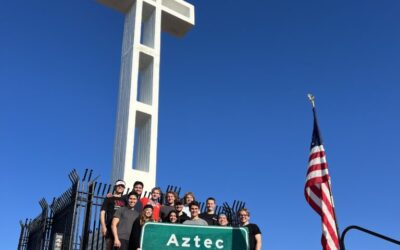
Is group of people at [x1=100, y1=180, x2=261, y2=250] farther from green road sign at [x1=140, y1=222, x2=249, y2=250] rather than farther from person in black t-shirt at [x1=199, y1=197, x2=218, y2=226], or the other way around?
green road sign at [x1=140, y1=222, x2=249, y2=250]

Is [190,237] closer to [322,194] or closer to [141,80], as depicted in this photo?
[322,194]

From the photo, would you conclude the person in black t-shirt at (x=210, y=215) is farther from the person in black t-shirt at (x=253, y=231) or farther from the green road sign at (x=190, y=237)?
the green road sign at (x=190, y=237)

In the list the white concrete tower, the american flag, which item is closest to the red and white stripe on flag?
the american flag

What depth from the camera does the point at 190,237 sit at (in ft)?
13.7

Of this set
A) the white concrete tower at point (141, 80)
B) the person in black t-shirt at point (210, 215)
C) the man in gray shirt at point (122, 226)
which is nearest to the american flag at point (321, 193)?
the person in black t-shirt at point (210, 215)

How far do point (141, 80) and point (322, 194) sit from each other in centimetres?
941

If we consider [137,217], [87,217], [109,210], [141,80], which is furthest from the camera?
[141,80]

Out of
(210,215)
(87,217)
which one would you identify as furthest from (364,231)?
(87,217)

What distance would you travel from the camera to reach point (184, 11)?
54.7 feet

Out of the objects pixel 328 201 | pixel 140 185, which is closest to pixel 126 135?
pixel 140 185

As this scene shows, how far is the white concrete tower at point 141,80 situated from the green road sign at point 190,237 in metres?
8.05

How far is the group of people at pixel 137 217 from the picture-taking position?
5.71 metres

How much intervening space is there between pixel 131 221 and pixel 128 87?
25.9ft

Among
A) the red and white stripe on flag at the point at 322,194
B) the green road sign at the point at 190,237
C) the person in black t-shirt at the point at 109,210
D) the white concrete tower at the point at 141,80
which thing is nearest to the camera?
Answer: the green road sign at the point at 190,237
